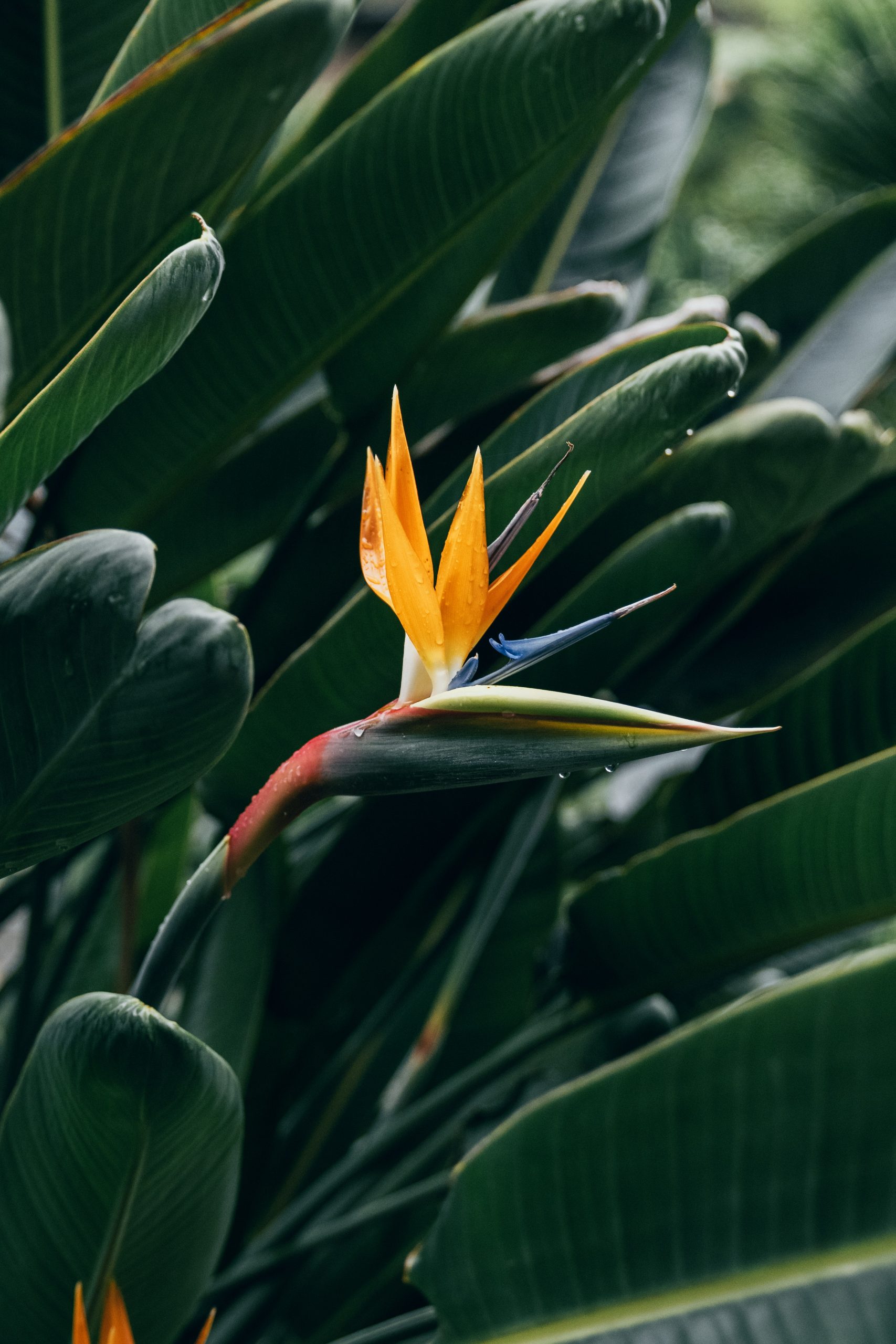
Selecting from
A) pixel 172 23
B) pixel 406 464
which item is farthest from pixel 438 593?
pixel 172 23

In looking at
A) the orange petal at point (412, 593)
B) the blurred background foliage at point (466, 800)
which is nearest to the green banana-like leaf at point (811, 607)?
the blurred background foliage at point (466, 800)

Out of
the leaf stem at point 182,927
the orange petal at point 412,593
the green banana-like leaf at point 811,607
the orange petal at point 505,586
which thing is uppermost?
the orange petal at point 412,593

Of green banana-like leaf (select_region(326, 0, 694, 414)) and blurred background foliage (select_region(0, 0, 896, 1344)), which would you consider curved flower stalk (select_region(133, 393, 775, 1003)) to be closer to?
blurred background foliage (select_region(0, 0, 896, 1344))

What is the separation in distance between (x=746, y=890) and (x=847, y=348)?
425 mm

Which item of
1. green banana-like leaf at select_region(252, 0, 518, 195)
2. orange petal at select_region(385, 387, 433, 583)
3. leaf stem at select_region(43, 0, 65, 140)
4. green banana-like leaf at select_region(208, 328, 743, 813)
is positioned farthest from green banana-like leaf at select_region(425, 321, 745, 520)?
leaf stem at select_region(43, 0, 65, 140)

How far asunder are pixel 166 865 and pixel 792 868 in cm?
43

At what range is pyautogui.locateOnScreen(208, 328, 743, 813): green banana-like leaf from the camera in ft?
1.20

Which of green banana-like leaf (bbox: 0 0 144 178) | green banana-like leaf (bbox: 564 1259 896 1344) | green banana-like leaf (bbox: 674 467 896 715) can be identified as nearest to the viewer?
green banana-like leaf (bbox: 564 1259 896 1344)

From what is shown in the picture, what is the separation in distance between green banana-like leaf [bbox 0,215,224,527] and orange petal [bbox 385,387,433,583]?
65 mm

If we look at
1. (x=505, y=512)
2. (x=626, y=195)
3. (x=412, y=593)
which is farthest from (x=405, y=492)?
(x=626, y=195)

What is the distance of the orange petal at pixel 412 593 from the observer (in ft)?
0.92

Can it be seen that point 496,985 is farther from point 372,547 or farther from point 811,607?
point 372,547

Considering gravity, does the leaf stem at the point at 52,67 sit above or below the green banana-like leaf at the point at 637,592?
above

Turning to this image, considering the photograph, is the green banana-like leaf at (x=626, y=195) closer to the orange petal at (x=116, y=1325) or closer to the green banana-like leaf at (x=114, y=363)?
the green banana-like leaf at (x=114, y=363)
